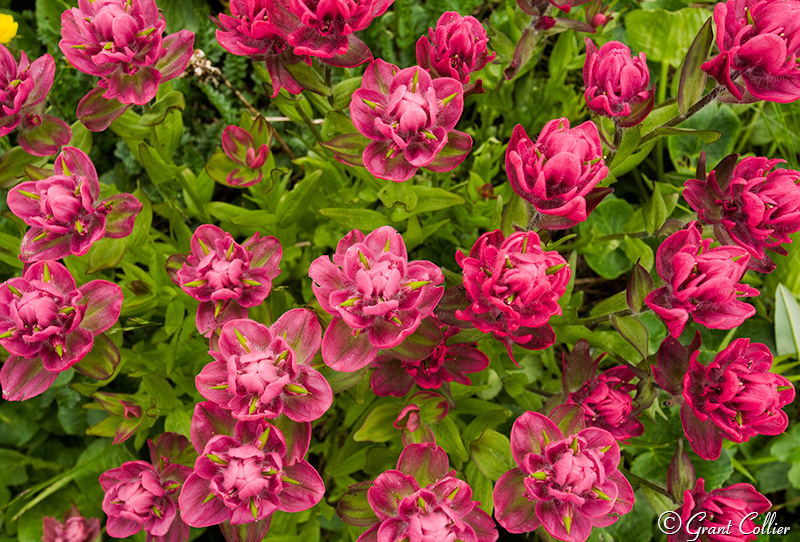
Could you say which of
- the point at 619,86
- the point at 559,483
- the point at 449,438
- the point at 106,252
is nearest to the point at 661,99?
the point at 619,86

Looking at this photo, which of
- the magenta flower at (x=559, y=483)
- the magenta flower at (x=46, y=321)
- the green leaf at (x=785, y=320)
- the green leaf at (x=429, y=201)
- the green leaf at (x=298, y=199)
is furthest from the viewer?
the green leaf at (x=785, y=320)

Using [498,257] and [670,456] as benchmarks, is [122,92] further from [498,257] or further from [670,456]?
[670,456]

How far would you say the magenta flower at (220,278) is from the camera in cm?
149

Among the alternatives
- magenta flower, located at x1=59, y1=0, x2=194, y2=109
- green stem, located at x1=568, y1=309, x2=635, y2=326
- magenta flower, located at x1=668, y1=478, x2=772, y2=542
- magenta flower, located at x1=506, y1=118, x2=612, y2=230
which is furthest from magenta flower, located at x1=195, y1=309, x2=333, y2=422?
magenta flower, located at x1=668, y1=478, x2=772, y2=542

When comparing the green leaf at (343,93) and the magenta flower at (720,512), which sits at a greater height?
the green leaf at (343,93)

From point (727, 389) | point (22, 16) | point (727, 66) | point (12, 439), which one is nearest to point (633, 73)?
point (727, 66)

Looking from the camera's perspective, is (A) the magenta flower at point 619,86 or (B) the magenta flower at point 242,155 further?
(B) the magenta flower at point 242,155

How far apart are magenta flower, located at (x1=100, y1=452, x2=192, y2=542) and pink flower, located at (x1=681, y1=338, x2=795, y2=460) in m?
1.36

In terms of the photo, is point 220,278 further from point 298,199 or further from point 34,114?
point 34,114

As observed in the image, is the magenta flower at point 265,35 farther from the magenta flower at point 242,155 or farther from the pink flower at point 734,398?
the pink flower at point 734,398

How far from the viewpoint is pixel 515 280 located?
1.20m

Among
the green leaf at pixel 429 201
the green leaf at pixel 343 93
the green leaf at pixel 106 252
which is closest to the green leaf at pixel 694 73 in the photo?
the green leaf at pixel 429 201

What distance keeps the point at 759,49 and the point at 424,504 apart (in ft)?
4.24

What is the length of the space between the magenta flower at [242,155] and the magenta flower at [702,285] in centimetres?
122
